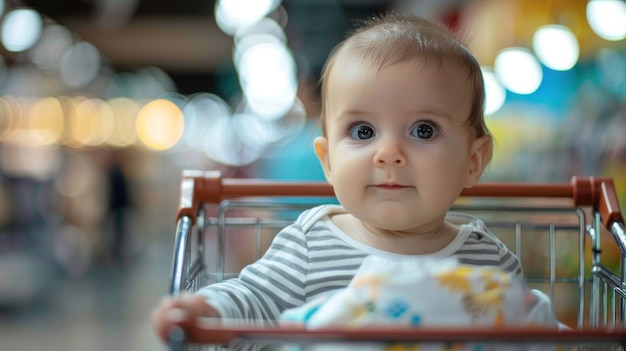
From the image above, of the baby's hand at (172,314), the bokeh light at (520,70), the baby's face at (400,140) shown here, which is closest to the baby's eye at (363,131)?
Answer: the baby's face at (400,140)

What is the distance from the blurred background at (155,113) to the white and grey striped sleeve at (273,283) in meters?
0.35

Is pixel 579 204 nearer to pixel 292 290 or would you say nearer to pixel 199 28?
pixel 292 290

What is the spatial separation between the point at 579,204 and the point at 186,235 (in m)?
1.10

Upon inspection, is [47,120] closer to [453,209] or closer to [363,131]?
[453,209]

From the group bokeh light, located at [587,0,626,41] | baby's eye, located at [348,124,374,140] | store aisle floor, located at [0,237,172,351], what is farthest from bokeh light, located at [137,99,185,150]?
baby's eye, located at [348,124,374,140]

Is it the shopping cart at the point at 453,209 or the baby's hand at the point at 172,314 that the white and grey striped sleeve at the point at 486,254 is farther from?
the baby's hand at the point at 172,314

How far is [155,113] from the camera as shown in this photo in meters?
29.6

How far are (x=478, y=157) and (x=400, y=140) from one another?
0.93 ft

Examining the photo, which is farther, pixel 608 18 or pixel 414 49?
pixel 608 18

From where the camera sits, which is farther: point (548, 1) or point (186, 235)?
point (548, 1)

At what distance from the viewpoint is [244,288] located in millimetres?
1925

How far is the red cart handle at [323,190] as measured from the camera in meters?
2.34

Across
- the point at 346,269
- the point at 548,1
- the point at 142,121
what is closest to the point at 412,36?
the point at 346,269

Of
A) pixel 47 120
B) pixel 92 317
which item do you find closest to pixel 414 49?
pixel 92 317
